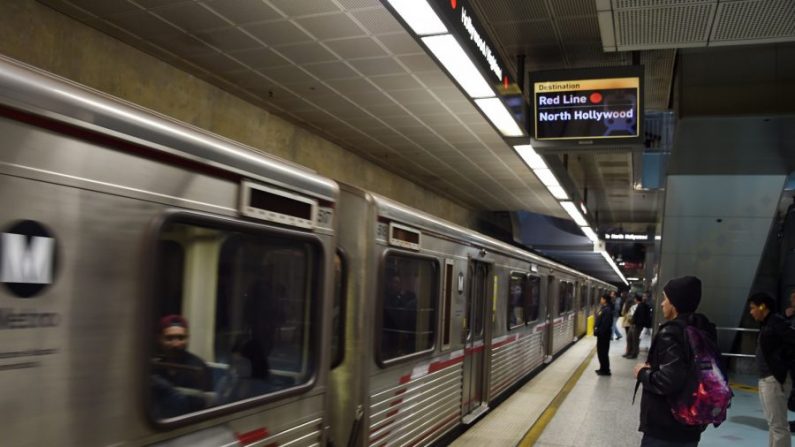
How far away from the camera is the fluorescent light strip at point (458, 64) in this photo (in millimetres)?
4898

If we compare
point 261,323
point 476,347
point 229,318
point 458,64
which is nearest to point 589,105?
point 458,64

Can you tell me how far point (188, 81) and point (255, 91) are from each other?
2.96 feet

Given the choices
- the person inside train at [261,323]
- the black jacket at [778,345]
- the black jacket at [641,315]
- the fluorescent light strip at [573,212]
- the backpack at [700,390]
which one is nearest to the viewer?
the person inside train at [261,323]

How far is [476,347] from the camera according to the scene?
723cm

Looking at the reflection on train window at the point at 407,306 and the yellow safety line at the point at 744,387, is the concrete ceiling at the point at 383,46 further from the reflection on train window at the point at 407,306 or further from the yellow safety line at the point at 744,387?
the yellow safety line at the point at 744,387

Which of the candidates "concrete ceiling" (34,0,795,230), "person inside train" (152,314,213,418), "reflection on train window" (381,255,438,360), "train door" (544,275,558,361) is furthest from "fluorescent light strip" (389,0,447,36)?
"train door" (544,275,558,361)

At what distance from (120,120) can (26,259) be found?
1.93 feet

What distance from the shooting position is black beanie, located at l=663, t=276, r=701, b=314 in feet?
10.9

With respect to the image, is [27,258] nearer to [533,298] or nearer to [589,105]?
[589,105]

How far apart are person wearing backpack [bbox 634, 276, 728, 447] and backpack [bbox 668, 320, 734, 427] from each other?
0.01 metres

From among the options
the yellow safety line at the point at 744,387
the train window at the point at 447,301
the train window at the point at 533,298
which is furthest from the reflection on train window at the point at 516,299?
the yellow safety line at the point at 744,387

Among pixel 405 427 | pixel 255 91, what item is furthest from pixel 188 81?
pixel 405 427

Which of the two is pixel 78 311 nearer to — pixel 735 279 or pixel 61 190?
pixel 61 190

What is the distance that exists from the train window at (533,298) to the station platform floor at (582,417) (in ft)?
3.78
